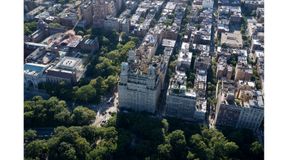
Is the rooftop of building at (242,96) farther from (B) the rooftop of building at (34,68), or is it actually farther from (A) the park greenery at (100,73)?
(B) the rooftop of building at (34,68)

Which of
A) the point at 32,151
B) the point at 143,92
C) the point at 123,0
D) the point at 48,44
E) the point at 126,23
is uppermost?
the point at 123,0

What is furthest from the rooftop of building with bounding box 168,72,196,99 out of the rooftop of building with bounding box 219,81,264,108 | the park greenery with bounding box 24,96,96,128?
the park greenery with bounding box 24,96,96,128

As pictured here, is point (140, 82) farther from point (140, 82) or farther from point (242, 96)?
point (242, 96)

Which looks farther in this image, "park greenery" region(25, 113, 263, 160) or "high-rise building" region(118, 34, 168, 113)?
"high-rise building" region(118, 34, 168, 113)

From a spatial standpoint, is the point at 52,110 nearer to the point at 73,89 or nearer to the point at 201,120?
the point at 73,89

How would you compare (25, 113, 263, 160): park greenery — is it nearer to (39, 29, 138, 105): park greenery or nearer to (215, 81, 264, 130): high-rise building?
(215, 81, 264, 130): high-rise building

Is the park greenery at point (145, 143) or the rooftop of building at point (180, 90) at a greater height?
the rooftop of building at point (180, 90)

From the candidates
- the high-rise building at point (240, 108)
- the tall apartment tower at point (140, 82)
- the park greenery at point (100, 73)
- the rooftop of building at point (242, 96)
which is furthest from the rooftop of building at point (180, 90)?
the park greenery at point (100, 73)

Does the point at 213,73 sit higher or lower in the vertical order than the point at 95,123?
higher

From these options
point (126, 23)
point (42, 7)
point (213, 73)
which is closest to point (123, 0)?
point (126, 23)
